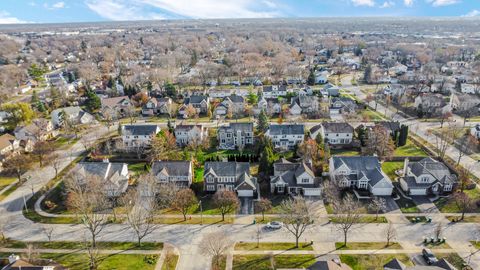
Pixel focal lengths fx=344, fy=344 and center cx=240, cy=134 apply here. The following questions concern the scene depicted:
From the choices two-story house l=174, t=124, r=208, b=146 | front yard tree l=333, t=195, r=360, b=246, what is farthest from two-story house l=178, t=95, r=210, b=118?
front yard tree l=333, t=195, r=360, b=246

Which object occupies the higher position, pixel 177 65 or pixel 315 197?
pixel 177 65

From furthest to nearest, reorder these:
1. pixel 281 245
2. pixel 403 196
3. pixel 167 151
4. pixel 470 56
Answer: pixel 470 56 < pixel 167 151 < pixel 403 196 < pixel 281 245

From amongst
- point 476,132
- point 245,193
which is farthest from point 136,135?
point 476,132

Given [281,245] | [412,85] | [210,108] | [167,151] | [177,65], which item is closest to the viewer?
[281,245]

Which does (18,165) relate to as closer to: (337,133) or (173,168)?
(173,168)

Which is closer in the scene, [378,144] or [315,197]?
[315,197]

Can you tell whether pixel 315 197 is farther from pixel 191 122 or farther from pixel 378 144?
pixel 191 122

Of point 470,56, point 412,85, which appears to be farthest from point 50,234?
point 470,56
